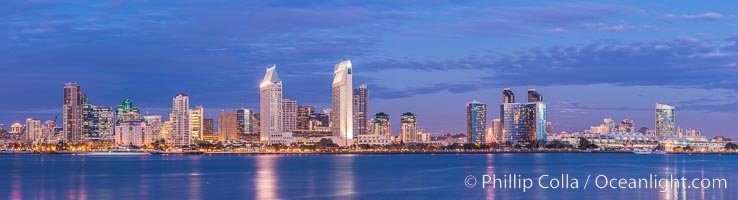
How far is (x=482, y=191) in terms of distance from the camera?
62.7 m

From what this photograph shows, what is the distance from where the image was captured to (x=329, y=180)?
256 ft

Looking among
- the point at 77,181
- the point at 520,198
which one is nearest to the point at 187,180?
the point at 77,181

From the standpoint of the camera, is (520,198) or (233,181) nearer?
(520,198)

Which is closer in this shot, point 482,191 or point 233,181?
point 482,191

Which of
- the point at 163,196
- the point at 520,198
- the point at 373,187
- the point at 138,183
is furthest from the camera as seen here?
the point at 138,183

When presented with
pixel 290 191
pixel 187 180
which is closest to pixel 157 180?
pixel 187 180

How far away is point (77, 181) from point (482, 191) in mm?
33924

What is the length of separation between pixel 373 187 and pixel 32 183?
1053 inches

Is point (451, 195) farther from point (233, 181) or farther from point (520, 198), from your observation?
point (233, 181)

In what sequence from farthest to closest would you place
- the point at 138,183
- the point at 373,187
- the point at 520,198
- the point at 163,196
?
the point at 138,183
the point at 373,187
the point at 163,196
the point at 520,198


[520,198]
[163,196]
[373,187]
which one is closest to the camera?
[520,198]

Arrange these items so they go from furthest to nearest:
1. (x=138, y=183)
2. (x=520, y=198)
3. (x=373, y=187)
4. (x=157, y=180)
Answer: (x=157, y=180) → (x=138, y=183) → (x=373, y=187) → (x=520, y=198)

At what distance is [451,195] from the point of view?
60219 millimetres

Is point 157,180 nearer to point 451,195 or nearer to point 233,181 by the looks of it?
point 233,181
